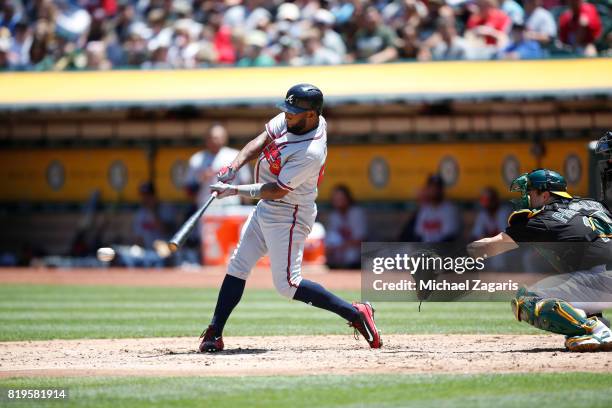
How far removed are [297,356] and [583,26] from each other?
8.82 metres

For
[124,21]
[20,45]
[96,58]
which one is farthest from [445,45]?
[20,45]

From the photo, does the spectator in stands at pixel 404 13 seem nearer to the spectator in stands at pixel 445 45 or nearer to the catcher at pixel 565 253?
the spectator in stands at pixel 445 45

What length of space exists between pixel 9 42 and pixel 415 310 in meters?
10.3

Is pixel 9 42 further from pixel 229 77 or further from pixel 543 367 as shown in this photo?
pixel 543 367

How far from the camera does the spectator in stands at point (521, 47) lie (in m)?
14.7

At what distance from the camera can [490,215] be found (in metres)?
15.2

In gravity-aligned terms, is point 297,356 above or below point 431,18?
below

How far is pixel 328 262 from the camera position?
53.0 feet

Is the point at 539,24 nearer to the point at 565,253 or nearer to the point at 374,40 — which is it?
the point at 374,40

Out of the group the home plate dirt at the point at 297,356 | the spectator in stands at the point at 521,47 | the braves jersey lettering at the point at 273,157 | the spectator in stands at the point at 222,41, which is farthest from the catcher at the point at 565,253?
the spectator in stands at the point at 222,41

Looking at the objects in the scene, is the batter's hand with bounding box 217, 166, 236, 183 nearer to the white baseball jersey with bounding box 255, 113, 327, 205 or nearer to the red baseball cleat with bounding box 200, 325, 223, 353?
the white baseball jersey with bounding box 255, 113, 327, 205

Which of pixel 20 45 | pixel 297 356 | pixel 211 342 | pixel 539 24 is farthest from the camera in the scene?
pixel 20 45

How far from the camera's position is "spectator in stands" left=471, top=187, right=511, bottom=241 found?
595 inches

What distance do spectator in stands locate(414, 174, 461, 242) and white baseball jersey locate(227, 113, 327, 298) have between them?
7.99 m
